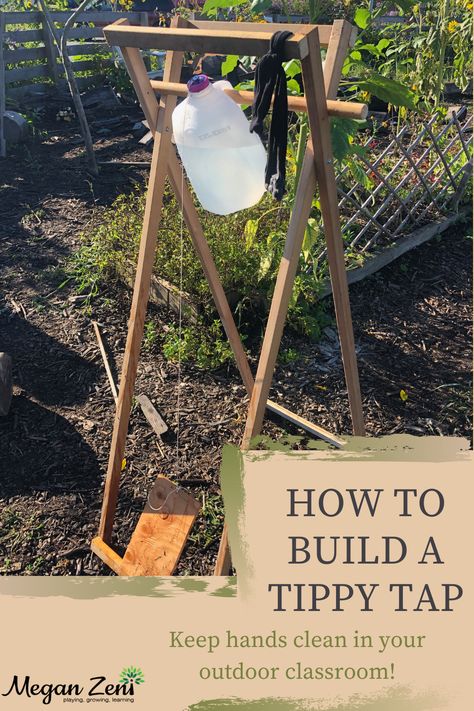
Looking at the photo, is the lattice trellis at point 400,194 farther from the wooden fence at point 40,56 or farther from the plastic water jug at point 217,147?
the wooden fence at point 40,56

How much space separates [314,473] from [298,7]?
26.5 feet

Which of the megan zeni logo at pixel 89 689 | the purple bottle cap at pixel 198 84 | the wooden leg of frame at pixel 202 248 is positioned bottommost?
the megan zeni logo at pixel 89 689

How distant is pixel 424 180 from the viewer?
432cm

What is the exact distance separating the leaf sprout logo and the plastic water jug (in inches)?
48.8

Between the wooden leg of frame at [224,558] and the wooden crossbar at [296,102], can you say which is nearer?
the wooden crossbar at [296,102]

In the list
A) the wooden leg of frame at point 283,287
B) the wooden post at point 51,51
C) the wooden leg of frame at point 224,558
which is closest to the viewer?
the wooden leg of frame at point 283,287

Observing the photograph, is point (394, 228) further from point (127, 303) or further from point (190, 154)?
point (190, 154)

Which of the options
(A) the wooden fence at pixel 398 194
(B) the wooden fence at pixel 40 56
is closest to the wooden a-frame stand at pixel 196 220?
(A) the wooden fence at pixel 398 194

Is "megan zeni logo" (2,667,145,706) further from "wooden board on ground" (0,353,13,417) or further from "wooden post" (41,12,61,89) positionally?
"wooden post" (41,12,61,89)

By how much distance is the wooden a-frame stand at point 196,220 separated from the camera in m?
1.56

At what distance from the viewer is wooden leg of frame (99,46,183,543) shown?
1911 mm

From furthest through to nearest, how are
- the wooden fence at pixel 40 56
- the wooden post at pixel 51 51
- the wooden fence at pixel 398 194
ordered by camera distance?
the wooden post at pixel 51 51 → the wooden fence at pixel 40 56 → the wooden fence at pixel 398 194

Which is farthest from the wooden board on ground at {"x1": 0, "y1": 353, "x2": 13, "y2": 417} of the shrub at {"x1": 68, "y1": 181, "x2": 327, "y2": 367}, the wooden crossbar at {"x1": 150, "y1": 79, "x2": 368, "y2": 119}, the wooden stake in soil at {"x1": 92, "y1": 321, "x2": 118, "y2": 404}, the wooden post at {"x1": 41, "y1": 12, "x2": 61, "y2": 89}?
the wooden post at {"x1": 41, "y1": 12, "x2": 61, "y2": 89}

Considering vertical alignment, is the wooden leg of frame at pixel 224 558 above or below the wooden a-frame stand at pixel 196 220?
below
